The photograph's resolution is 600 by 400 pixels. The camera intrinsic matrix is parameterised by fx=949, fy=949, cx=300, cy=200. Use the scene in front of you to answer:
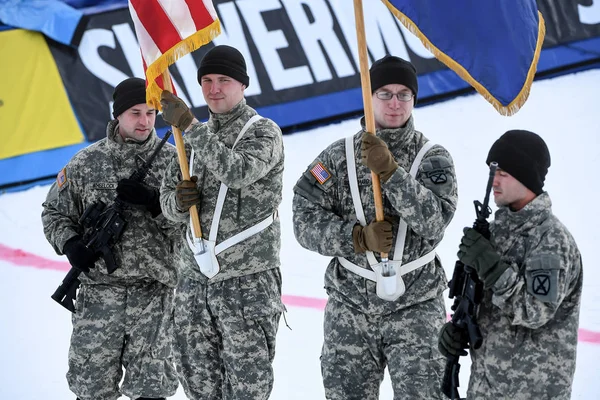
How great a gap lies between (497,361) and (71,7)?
6068 mm

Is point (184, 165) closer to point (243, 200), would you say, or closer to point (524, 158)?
point (243, 200)

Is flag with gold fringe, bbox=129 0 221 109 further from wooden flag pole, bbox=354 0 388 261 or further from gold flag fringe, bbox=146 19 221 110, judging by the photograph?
wooden flag pole, bbox=354 0 388 261

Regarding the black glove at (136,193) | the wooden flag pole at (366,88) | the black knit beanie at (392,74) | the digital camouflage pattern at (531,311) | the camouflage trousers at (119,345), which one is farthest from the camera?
the camouflage trousers at (119,345)

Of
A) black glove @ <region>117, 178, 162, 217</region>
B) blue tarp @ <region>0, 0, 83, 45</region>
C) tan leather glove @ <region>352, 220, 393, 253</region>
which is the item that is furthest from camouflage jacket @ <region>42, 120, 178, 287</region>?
blue tarp @ <region>0, 0, 83, 45</region>

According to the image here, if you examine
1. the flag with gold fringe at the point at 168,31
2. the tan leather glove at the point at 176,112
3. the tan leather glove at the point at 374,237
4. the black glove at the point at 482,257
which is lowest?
the black glove at the point at 482,257

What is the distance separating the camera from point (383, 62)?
12.5 feet

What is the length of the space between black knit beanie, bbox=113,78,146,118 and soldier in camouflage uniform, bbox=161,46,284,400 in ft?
1.61

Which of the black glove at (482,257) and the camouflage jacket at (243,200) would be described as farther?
the camouflage jacket at (243,200)

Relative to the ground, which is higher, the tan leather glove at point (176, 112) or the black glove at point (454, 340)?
the tan leather glove at point (176, 112)

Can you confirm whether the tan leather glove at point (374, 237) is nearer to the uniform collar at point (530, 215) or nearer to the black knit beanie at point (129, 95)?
the uniform collar at point (530, 215)

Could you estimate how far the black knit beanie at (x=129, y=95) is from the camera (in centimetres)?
457

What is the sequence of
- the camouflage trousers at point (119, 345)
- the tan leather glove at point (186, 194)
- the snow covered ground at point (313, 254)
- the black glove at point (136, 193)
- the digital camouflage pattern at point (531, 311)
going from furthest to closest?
1. the snow covered ground at point (313, 254)
2. the camouflage trousers at point (119, 345)
3. the black glove at point (136, 193)
4. the tan leather glove at point (186, 194)
5. the digital camouflage pattern at point (531, 311)

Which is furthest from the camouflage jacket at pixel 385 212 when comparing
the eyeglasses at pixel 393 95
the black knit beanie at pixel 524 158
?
the black knit beanie at pixel 524 158

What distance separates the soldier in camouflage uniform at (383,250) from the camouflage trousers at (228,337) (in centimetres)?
40
